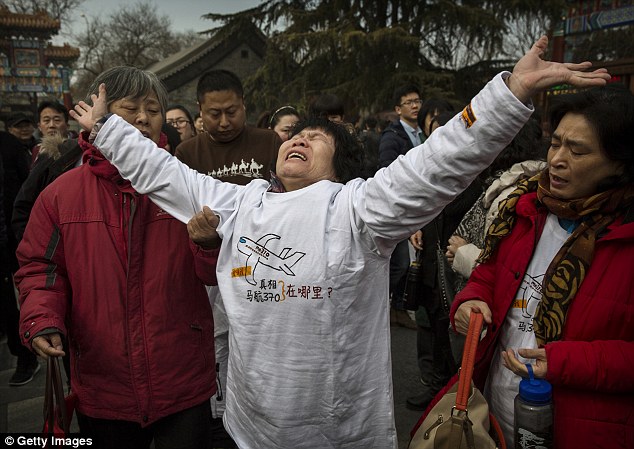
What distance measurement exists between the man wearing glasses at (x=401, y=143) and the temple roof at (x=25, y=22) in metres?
23.5

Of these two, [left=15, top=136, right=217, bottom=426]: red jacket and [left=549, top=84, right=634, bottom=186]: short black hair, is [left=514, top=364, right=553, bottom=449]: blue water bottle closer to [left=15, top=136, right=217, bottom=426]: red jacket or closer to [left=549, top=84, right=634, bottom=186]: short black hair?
[left=549, top=84, right=634, bottom=186]: short black hair

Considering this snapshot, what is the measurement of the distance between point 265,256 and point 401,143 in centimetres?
354

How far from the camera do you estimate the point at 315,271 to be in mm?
1526

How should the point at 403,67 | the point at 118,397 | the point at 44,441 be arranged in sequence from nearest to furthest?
the point at 44,441 < the point at 118,397 < the point at 403,67

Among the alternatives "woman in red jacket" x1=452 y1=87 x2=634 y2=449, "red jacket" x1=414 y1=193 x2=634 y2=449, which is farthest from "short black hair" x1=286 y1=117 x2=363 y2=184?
"red jacket" x1=414 y1=193 x2=634 y2=449

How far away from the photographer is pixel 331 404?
1.57 metres

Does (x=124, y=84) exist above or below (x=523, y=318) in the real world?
above

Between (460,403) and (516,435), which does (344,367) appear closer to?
(460,403)

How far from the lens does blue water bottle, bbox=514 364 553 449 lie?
1.47 m

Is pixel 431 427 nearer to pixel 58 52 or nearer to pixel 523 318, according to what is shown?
pixel 523 318

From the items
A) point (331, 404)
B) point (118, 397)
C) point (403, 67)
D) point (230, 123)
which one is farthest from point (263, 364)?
point (403, 67)

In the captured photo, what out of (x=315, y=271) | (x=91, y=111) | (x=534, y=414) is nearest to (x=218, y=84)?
(x=91, y=111)

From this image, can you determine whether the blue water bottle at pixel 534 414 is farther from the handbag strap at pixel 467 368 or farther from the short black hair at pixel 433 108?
the short black hair at pixel 433 108

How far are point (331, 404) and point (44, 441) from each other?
1020 mm
